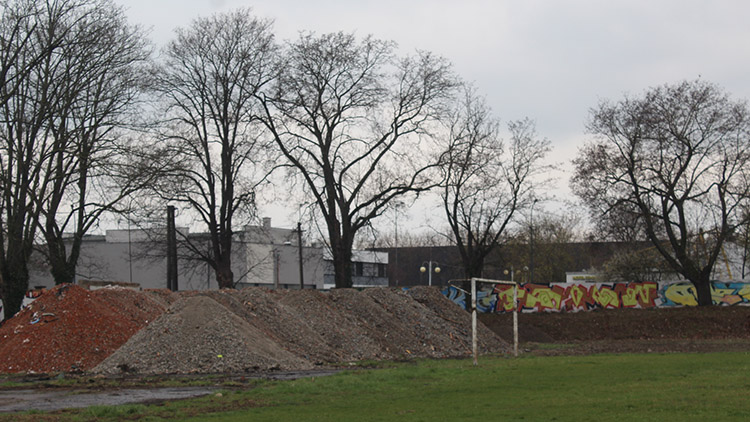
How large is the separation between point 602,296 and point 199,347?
33.0m

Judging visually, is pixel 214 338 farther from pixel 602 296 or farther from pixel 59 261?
pixel 602 296

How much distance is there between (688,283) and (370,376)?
115 feet

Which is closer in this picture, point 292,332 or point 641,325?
point 292,332

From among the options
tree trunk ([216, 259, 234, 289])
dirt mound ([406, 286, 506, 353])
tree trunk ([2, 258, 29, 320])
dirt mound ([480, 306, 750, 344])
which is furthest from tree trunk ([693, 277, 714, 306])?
tree trunk ([2, 258, 29, 320])

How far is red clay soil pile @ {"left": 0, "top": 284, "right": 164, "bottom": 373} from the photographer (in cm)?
2567

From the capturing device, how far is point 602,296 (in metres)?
51.1

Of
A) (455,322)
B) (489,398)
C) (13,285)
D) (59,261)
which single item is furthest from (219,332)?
(59,261)

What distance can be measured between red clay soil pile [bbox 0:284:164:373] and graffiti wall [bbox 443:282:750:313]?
28.2 meters

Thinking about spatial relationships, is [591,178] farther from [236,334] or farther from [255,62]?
[236,334]

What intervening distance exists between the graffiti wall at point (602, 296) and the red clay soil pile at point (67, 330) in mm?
28193

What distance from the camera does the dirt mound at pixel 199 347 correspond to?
23828 mm

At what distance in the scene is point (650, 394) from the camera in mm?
14797

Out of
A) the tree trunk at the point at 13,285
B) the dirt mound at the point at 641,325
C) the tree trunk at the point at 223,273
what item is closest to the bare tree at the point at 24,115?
the tree trunk at the point at 13,285

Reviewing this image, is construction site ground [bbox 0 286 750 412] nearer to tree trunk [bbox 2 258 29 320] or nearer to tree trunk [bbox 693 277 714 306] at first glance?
tree trunk [bbox 2 258 29 320]
